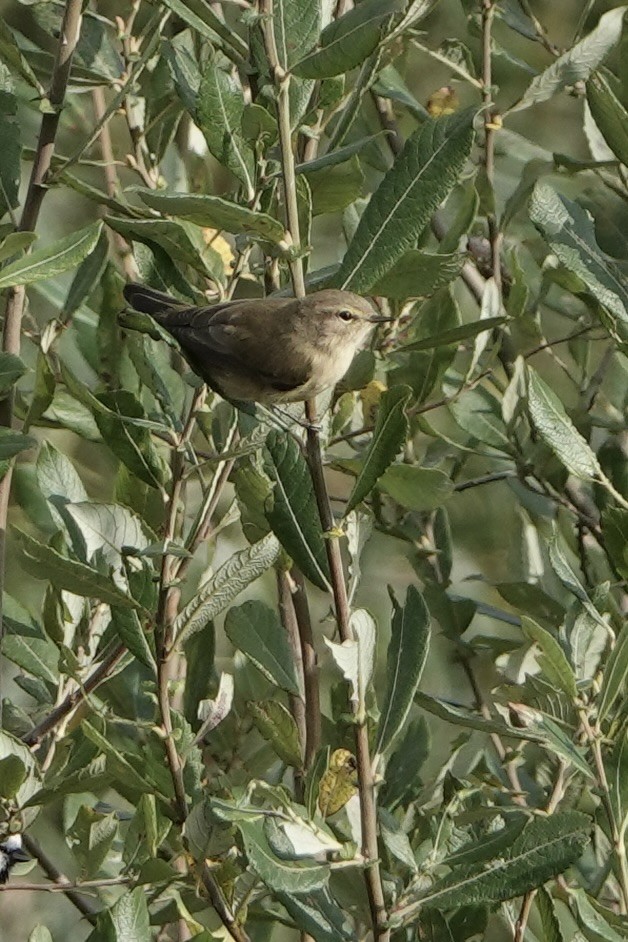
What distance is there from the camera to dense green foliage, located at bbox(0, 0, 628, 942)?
79.5 inches

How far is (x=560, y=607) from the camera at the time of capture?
2750mm

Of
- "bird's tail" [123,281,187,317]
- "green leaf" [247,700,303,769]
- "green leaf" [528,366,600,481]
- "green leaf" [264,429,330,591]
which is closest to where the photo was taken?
"green leaf" [264,429,330,591]

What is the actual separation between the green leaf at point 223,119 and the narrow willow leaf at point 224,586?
0.52m

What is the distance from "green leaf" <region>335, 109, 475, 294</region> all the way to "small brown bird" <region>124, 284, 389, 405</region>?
0.32 metres

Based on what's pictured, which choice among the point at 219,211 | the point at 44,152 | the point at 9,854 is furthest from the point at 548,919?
the point at 44,152

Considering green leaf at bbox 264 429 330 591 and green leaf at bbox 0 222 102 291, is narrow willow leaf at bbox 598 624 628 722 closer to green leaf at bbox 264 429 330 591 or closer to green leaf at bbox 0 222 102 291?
green leaf at bbox 264 429 330 591

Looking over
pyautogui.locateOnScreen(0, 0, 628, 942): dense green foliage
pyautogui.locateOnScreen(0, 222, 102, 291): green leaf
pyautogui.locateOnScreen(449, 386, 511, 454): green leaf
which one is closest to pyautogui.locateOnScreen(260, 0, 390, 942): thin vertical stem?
pyautogui.locateOnScreen(0, 0, 628, 942): dense green foliage

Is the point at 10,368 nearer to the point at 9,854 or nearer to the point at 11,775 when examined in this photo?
the point at 11,775

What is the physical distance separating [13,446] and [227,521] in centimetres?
44

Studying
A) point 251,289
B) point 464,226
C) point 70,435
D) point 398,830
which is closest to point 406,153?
point 464,226

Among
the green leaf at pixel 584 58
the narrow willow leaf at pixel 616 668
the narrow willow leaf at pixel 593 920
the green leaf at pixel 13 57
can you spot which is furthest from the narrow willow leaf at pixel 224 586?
the green leaf at pixel 584 58

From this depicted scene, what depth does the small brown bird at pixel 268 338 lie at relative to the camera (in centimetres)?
257

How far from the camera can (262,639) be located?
2.29 m

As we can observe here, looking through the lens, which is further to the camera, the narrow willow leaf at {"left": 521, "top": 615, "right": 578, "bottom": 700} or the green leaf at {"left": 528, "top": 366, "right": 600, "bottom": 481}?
the green leaf at {"left": 528, "top": 366, "right": 600, "bottom": 481}
